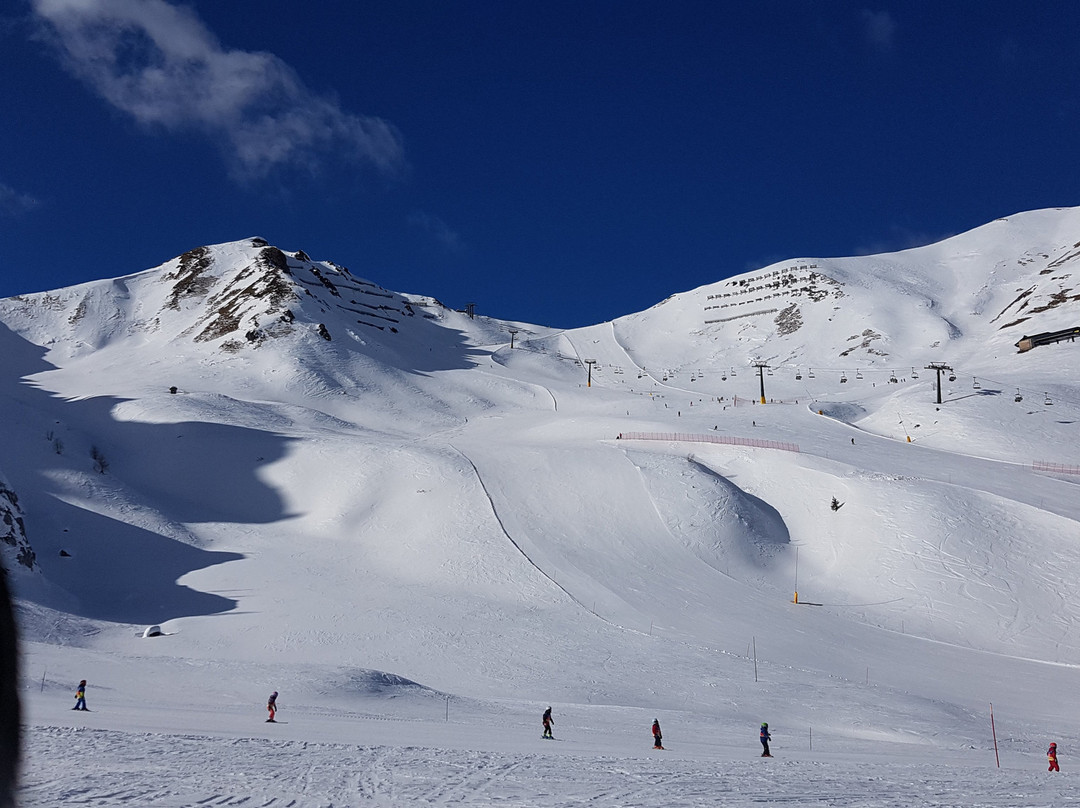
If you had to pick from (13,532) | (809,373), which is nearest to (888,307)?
(809,373)

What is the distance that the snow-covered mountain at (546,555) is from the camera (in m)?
22.1

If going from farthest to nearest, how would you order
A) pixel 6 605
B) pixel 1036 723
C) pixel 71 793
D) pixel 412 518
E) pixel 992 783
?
1. pixel 412 518
2. pixel 1036 723
3. pixel 992 783
4. pixel 71 793
5. pixel 6 605

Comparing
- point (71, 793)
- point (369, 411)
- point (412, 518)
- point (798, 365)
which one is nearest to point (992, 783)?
point (71, 793)

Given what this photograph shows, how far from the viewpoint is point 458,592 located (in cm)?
3522

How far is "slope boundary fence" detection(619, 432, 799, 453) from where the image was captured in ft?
171

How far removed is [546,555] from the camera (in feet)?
125

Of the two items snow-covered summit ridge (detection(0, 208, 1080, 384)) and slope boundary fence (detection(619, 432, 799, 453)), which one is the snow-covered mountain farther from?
snow-covered summit ridge (detection(0, 208, 1080, 384))

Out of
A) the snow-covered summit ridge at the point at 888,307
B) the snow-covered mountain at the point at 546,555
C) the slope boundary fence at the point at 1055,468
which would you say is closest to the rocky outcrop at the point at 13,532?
the snow-covered mountain at the point at 546,555

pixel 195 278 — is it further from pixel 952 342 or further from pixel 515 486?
pixel 952 342

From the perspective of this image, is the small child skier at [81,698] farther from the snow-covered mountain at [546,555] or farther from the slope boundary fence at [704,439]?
the slope boundary fence at [704,439]

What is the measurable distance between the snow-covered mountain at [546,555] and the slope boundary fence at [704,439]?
0.99 ft

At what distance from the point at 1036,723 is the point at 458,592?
865 inches

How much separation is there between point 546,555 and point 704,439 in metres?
20.0

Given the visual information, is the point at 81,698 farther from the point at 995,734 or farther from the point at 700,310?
the point at 700,310
